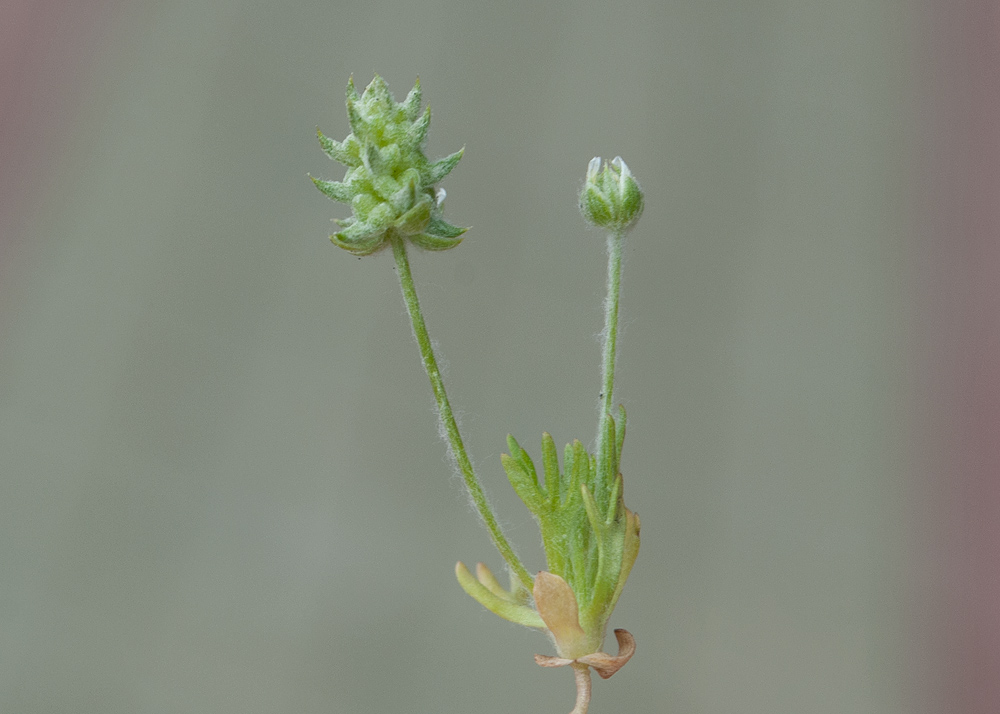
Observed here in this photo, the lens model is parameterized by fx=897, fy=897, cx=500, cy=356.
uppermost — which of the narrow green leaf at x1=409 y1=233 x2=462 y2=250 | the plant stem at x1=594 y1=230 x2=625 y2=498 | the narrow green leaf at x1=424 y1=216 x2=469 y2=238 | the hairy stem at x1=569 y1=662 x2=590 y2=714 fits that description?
the narrow green leaf at x1=424 y1=216 x2=469 y2=238

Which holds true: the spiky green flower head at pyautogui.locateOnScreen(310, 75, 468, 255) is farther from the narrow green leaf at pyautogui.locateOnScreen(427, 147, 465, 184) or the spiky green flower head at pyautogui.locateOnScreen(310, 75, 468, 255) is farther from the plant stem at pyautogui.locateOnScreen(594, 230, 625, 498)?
the plant stem at pyautogui.locateOnScreen(594, 230, 625, 498)

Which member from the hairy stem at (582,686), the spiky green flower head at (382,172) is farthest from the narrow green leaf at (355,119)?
the hairy stem at (582,686)

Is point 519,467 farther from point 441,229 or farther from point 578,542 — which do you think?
point 441,229

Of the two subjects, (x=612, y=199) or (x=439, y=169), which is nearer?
(x=439, y=169)

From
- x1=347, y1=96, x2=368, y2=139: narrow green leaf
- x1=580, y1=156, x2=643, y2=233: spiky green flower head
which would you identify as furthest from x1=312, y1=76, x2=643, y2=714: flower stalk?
x1=580, y1=156, x2=643, y2=233: spiky green flower head

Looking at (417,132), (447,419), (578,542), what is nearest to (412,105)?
(417,132)

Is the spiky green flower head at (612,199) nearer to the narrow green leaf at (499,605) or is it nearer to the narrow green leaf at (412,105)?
the narrow green leaf at (412,105)

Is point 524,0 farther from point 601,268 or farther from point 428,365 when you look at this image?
point 428,365
